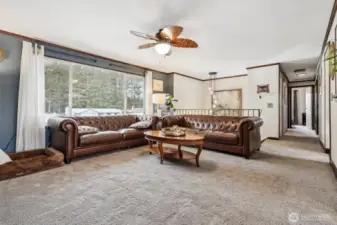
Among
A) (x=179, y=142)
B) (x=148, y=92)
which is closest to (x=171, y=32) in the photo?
(x=179, y=142)

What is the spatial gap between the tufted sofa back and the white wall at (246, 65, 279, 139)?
3798 millimetres

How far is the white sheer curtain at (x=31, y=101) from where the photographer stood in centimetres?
323

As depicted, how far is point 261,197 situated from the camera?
180 cm

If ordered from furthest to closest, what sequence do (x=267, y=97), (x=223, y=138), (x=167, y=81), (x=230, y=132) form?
(x=167, y=81), (x=267, y=97), (x=230, y=132), (x=223, y=138)

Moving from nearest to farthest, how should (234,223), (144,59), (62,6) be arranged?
(234,223) < (62,6) < (144,59)

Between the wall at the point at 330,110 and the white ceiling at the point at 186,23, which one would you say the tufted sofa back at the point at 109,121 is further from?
the wall at the point at 330,110

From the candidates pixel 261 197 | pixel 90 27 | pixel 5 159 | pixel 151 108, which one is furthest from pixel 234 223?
pixel 151 108

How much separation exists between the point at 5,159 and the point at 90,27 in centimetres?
254

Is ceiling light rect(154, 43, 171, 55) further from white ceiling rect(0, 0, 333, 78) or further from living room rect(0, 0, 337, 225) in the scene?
white ceiling rect(0, 0, 333, 78)

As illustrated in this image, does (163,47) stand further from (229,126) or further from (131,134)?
(229,126)

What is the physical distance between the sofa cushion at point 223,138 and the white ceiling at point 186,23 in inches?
80.6

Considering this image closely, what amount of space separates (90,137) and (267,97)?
5443 mm

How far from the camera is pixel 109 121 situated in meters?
4.34

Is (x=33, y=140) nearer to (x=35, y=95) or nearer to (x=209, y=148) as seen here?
(x=35, y=95)
